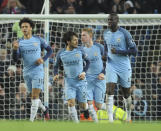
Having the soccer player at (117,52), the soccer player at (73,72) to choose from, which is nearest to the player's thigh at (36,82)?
the soccer player at (73,72)

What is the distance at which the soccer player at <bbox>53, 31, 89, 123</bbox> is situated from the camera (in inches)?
464

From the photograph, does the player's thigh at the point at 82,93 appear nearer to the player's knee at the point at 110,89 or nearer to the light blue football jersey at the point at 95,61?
the player's knee at the point at 110,89

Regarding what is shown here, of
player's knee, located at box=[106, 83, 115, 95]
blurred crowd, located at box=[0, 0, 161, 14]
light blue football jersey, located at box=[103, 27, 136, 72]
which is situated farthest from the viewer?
blurred crowd, located at box=[0, 0, 161, 14]

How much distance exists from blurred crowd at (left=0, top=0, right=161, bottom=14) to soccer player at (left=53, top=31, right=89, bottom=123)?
464cm

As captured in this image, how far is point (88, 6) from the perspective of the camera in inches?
682

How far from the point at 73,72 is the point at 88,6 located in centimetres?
572

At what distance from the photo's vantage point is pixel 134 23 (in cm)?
1391

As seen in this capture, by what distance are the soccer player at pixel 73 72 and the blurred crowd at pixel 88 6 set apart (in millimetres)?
4639

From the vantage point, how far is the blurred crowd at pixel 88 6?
16.7m

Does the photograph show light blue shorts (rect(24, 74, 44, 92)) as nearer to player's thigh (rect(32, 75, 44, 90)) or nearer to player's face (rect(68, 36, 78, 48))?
player's thigh (rect(32, 75, 44, 90))

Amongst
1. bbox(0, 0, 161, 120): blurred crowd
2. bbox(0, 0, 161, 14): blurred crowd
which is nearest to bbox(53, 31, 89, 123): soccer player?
bbox(0, 0, 161, 120): blurred crowd

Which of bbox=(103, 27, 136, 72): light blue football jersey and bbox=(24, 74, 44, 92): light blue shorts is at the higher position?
bbox=(103, 27, 136, 72): light blue football jersey

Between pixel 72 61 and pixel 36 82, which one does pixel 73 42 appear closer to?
pixel 72 61

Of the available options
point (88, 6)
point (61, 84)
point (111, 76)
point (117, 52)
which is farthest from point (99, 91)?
point (88, 6)
